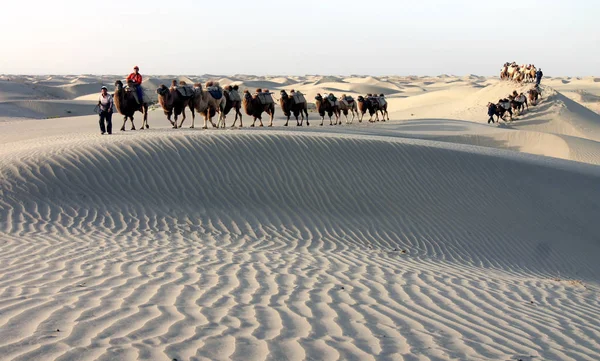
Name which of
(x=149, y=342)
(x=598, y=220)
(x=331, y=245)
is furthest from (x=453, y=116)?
(x=149, y=342)

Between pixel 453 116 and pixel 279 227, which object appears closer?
pixel 279 227

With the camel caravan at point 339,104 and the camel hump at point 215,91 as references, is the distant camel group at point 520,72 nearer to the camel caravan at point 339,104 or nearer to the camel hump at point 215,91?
the camel caravan at point 339,104

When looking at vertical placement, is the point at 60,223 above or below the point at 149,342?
below

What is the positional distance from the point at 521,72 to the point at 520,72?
0.06 meters

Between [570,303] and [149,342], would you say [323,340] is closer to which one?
[149,342]

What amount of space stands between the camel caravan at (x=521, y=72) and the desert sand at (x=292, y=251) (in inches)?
889

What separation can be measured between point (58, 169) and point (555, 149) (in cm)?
2059

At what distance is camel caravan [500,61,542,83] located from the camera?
40.2m

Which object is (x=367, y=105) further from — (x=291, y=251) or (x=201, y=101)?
(x=291, y=251)

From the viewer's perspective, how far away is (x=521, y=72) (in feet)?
135

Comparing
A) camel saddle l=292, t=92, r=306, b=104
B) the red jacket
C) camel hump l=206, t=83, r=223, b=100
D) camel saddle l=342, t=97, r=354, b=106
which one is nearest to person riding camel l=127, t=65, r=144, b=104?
the red jacket

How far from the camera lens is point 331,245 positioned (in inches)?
391

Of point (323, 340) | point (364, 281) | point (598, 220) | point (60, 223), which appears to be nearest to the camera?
point (323, 340)

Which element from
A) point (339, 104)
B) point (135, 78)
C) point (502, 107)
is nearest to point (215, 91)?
point (135, 78)
